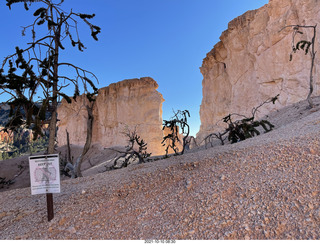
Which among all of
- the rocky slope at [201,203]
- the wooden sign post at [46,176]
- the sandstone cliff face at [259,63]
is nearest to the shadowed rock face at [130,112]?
the sandstone cliff face at [259,63]

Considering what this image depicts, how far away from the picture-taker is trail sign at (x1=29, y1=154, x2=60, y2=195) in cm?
231

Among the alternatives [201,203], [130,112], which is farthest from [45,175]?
[130,112]

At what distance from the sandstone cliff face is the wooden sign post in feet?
42.6

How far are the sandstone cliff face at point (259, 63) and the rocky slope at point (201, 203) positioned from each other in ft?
35.9

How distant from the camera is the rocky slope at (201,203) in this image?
66.4 inches

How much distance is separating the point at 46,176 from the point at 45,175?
0.02 metres

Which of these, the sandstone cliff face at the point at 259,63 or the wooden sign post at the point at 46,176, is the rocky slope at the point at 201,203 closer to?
the wooden sign post at the point at 46,176

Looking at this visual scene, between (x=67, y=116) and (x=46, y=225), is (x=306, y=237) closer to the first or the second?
(x=46, y=225)

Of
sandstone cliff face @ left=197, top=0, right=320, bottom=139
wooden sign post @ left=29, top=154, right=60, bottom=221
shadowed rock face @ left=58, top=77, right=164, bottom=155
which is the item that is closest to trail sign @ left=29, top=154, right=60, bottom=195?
wooden sign post @ left=29, top=154, right=60, bottom=221

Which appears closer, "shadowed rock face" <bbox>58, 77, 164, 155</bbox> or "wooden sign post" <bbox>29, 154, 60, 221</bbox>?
"wooden sign post" <bbox>29, 154, 60, 221</bbox>

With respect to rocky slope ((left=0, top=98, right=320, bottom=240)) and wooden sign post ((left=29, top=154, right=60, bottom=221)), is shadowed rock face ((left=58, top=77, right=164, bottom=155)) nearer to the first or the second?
rocky slope ((left=0, top=98, right=320, bottom=240))

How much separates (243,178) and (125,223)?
1470 mm

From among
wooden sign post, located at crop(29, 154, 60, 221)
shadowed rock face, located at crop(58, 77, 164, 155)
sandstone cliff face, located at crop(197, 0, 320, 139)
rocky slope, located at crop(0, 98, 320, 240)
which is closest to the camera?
rocky slope, located at crop(0, 98, 320, 240)

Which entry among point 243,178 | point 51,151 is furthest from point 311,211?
point 51,151
